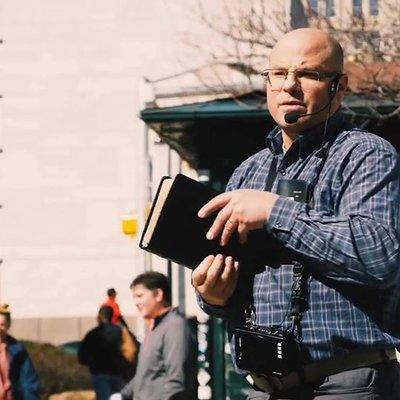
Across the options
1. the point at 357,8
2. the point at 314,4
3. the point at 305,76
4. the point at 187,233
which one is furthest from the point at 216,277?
the point at 314,4

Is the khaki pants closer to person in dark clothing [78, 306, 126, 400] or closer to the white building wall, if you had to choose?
person in dark clothing [78, 306, 126, 400]

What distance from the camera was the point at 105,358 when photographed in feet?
39.6

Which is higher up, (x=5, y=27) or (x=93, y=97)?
(x=5, y=27)

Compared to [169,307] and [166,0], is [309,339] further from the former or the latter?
[166,0]

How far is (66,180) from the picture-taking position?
21219 millimetres

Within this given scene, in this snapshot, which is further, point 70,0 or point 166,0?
point 70,0

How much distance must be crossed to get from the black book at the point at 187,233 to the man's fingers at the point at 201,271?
13mm

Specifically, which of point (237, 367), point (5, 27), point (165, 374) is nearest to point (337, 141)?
point (237, 367)

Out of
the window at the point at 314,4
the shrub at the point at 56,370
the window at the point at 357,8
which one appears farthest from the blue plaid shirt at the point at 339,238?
the shrub at the point at 56,370

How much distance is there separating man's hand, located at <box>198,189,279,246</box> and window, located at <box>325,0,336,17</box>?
9.84 meters

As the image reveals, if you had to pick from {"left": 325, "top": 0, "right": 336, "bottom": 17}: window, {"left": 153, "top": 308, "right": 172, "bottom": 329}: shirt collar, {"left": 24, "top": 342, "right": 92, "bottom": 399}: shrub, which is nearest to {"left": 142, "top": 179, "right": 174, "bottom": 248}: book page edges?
{"left": 153, "top": 308, "right": 172, "bottom": 329}: shirt collar

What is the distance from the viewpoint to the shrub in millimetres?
17125

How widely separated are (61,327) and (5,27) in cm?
548

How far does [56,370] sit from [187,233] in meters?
15.3
